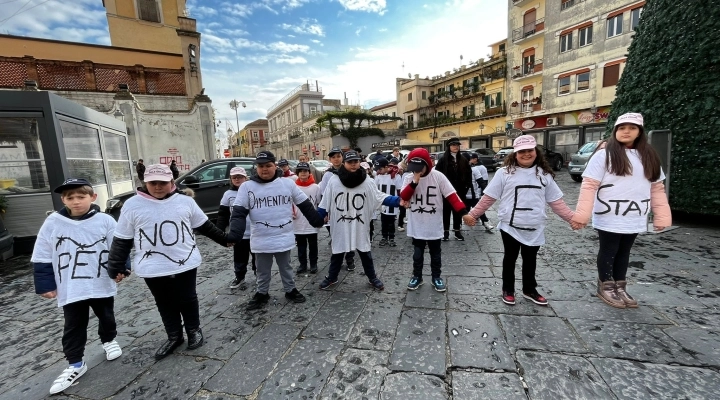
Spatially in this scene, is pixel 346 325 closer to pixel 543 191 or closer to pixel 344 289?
pixel 344 289

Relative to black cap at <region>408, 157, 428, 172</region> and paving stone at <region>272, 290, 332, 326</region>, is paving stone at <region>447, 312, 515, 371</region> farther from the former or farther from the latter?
black cap at <region>408, 157, 428, 172</region>

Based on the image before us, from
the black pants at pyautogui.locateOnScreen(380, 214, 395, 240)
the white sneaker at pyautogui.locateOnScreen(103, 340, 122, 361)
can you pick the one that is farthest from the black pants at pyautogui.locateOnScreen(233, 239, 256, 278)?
the black pants at pyautogui.locateOnScreen(380, 214, 395, 240)

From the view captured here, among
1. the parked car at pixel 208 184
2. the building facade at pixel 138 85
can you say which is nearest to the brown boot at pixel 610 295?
the parked car at pixel 208 184

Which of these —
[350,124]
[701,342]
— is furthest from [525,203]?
[350,124]

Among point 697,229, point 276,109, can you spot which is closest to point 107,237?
point 697,229

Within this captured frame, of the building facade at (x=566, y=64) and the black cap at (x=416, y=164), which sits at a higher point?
the building facade at (x=566, y=64)

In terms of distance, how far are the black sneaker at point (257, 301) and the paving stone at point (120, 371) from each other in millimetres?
803

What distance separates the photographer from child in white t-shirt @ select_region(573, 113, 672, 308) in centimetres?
276

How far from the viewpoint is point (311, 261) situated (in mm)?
4449

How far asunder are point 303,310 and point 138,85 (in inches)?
719

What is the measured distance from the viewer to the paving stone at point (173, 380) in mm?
2105

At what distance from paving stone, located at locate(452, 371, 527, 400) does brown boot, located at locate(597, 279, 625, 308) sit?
5.17 ft

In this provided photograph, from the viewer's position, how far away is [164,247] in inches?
96.0

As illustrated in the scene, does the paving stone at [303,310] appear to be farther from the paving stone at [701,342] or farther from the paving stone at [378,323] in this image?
the paving stone at [701,342]
